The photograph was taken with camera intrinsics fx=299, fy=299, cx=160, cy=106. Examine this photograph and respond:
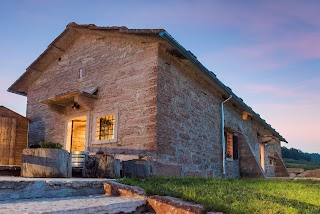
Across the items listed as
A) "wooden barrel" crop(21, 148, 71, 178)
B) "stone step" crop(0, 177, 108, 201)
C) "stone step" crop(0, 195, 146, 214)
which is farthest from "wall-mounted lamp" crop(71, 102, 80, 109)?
"stone step" crop(0, 195, 146, 214)

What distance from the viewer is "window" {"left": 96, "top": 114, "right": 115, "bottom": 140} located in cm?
950

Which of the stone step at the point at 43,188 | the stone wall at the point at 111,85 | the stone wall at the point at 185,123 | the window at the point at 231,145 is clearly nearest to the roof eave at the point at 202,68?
the stone wall at the point at 185,123

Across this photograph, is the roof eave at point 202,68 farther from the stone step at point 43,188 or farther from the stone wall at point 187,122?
the stone step at point 43,188

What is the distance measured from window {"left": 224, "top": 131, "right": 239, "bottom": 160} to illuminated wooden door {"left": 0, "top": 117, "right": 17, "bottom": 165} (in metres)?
8.58

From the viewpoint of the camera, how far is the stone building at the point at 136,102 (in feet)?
27.6

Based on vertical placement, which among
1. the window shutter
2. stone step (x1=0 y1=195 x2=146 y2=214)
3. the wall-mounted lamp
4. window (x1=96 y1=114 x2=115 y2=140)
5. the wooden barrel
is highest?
the wall-mounted lamp

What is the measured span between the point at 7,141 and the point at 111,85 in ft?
15.5

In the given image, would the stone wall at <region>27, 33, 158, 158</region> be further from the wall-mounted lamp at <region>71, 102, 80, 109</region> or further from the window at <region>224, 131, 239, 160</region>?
the window at <region>224, 131, 239, 160</region>

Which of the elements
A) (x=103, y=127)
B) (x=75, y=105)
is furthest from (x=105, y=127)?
(x=75, y=105)

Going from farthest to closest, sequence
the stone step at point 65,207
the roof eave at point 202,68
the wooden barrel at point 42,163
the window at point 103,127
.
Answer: the window at point 103,127, the roof eave at point 202,68, the wooden barrel at point 42,163, the stone step at point 65,207

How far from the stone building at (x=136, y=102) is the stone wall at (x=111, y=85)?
1.2 inches

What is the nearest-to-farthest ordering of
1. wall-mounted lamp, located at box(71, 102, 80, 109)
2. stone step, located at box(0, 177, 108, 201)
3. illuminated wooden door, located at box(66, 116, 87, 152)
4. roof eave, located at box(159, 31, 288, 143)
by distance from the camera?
1. stone step, located at box(0, 177, 108, 201)
2. roof eave, located at box(159, 31, 288, 143)
3. wall-mounted lamp, located at box(71, 102, 80, 109)
4. illuminated wooden door, located at box(66, 116, 87, 152)

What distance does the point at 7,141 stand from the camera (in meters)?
11.0

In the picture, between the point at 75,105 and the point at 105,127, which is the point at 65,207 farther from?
the point at 75,105
